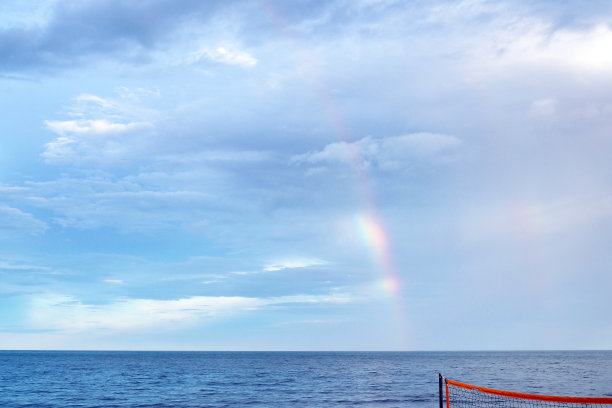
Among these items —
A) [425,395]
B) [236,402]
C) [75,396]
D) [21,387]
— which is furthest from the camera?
[21,387]

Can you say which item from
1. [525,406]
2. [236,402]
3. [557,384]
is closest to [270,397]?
[236,402]

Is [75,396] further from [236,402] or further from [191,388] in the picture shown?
[236,402]

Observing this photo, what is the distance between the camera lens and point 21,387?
204 feet

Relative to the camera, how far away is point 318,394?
4856 cm

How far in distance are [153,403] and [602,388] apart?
4202 cm

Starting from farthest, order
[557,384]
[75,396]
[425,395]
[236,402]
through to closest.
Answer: [557,384], [75,396], [425,395], [236,402]

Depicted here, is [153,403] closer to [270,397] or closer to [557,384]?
[270,397]

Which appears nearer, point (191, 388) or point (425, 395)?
point (425, 395)

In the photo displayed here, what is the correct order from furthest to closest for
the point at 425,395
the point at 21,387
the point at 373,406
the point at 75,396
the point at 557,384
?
the point at 21,387 → the point at 557,384 → the point at 75,396 → the point at 425,395 → the point at 373,406

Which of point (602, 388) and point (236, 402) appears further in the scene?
point (602, 388)

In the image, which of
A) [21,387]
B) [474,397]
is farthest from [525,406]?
[21,387]

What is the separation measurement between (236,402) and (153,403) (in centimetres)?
678

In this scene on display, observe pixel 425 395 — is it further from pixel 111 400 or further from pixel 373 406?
pixel 111 400

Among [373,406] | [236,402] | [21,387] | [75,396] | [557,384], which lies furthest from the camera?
[21,387]
